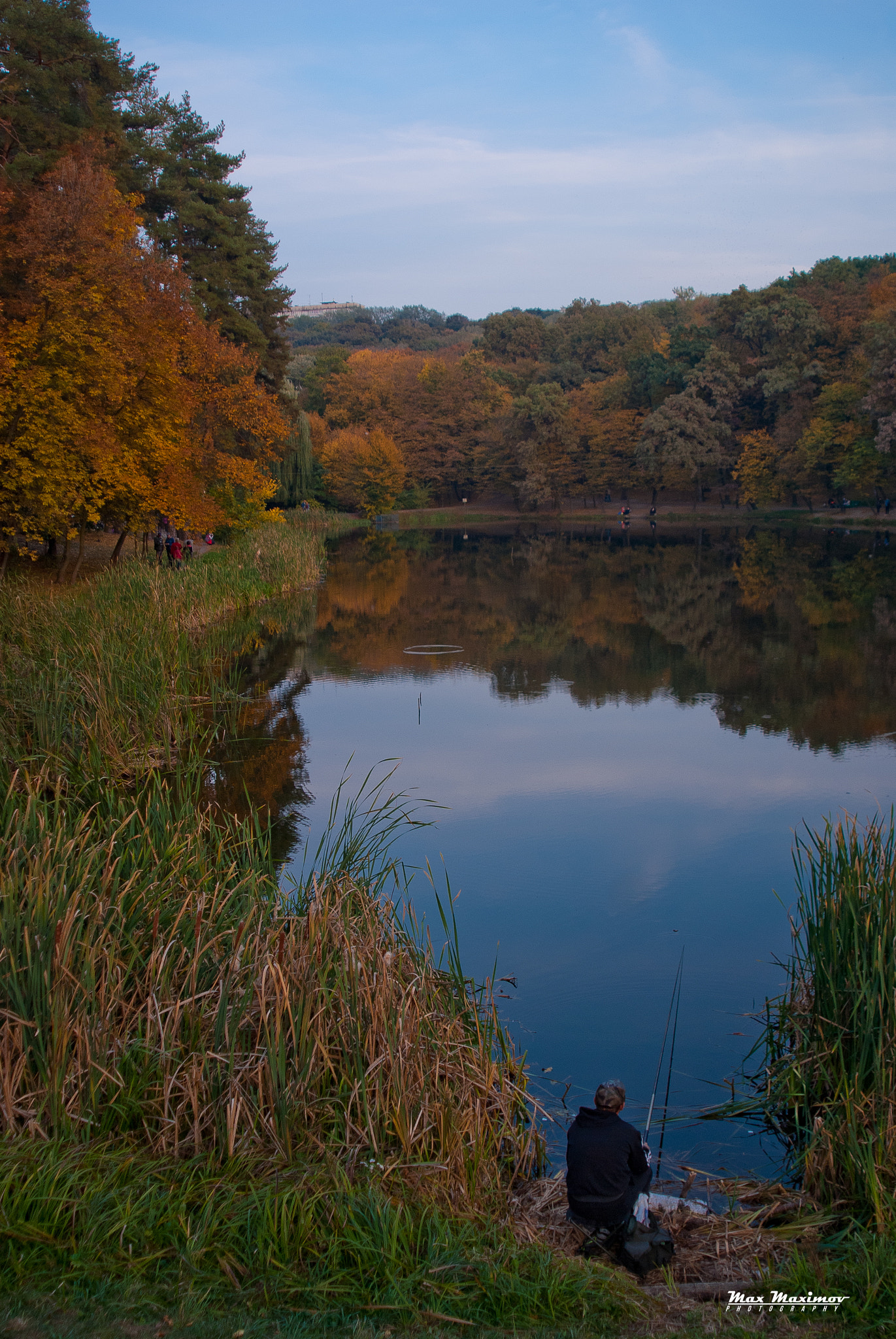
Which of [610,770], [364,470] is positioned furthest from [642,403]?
[610,770]

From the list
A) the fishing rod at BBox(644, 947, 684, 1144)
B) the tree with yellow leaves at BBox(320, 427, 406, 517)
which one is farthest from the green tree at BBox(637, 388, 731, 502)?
the fishing rod at BBox(644, 947, 684, 1144)

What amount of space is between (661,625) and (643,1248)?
65.7ft

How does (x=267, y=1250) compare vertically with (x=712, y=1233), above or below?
above

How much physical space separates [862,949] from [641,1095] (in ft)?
5.63

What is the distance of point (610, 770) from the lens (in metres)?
12.5

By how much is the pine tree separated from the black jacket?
29.7 meters

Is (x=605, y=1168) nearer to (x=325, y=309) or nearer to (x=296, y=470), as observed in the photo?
(x=296, y=470)

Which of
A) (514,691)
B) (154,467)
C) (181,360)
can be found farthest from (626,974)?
(181,360)

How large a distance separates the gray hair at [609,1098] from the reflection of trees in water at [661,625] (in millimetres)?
9674

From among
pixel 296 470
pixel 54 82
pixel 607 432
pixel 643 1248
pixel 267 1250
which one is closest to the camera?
pixel 267 1250

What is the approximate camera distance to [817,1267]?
3775 millimetres

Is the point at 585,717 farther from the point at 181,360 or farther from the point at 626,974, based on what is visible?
the point at 181,360

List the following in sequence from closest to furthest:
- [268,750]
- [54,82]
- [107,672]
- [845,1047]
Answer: [845,1047]
[107,672]
[268,750]
[54,82]

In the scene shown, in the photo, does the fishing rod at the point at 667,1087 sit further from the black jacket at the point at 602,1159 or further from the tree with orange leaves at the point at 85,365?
the tree with orange leaves at the point at 85,365
